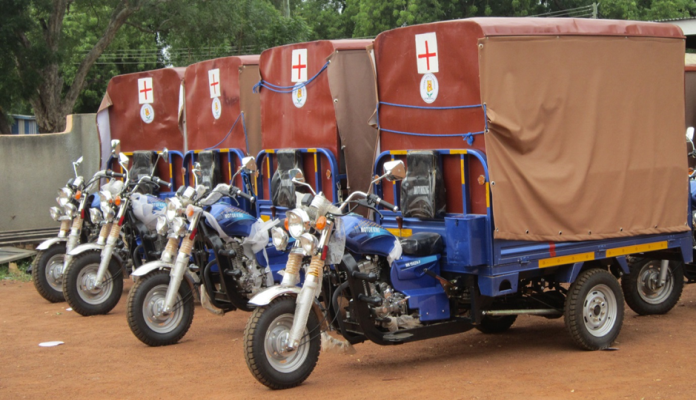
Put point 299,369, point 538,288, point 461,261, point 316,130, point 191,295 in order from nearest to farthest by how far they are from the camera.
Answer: point 299,369 < point 461,261 < point 538,288 < point 191,295 < point 316,130

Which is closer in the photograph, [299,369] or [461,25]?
[299,369]

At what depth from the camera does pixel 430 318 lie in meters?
6.43

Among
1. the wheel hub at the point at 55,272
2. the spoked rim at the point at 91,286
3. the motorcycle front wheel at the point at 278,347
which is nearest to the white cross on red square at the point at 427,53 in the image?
the motorcycle front wheel at the point at 278,347

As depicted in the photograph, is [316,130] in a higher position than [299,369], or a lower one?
higher

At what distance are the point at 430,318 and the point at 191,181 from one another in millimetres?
5049

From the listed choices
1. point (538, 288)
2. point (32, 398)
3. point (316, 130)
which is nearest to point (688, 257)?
point (538, 288)

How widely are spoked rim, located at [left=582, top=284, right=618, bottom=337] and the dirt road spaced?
203 mm

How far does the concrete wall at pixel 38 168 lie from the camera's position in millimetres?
13852

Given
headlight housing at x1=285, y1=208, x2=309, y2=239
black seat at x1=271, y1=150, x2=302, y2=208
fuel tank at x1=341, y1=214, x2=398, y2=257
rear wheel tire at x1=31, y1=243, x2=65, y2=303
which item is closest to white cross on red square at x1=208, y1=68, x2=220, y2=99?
black seat at x1=271, y1=150, x2=302, y2=208

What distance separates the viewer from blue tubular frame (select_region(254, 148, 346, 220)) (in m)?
8.26

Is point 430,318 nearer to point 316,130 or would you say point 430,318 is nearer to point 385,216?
point 385,216

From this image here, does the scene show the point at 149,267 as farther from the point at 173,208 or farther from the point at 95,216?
the point at 95,216

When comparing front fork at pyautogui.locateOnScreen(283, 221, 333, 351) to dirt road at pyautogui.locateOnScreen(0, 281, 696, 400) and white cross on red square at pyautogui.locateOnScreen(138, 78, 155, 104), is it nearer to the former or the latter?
dirt road at pyautogui.locateOnScreen(0, 281, 696, 400)

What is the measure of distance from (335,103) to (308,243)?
2.86m
